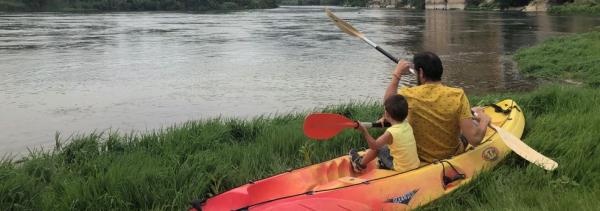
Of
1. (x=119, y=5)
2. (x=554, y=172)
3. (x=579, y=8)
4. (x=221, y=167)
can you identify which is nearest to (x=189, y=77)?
(x=221, y=167)

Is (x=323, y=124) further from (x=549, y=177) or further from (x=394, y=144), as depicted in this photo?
(x=549, y=177)

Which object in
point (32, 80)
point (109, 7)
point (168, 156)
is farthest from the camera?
point (109, 7)

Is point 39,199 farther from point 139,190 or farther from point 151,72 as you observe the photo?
point 151,72

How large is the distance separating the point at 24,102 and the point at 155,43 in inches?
494

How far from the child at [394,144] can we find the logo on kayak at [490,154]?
71cm

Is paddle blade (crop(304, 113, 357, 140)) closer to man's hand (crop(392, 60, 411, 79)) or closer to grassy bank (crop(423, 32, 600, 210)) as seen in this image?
man's hand (crop(392, 60, 411, 79))

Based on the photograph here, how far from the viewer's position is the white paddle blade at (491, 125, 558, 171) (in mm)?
4144

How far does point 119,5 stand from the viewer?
68.6 metres

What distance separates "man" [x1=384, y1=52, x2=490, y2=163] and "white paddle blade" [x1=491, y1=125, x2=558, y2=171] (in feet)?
1.04

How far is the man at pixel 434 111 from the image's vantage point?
4066 millimetres

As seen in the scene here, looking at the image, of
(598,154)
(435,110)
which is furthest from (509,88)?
(435,110)

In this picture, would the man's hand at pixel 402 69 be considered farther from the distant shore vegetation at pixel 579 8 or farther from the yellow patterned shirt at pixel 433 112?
the distant shore vegetation at pixel 579 8

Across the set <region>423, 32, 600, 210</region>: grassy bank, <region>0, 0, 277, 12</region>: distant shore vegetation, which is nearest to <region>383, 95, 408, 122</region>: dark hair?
<region>423, 32, 600, 210</region>: grassy bank

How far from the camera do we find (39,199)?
13.0ft
